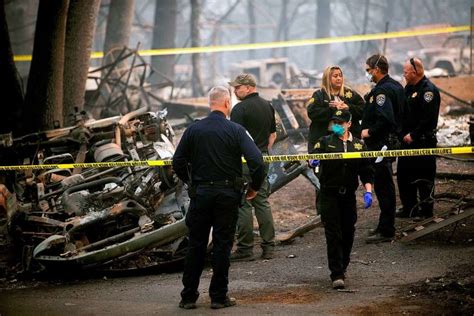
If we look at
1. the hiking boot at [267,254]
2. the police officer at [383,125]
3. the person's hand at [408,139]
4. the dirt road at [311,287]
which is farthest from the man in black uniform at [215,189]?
the person's hand at [408,139]

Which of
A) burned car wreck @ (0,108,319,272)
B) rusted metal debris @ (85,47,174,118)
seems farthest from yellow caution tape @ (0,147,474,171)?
rusted metal debris @ (85,47,174,118)

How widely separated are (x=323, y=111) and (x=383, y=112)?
64 cm

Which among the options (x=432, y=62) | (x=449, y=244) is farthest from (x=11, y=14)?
(x=449, y=244)

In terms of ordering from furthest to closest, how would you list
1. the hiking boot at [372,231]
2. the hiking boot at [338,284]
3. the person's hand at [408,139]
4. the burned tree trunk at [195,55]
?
the burned tree trunk at [195,55] < the person's hand at [408,139] < the hiking boot at [372,231] < the hiking boot at [338,284]

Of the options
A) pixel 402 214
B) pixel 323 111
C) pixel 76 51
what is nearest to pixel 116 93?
pixel 76 51

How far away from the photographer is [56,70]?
14.4m

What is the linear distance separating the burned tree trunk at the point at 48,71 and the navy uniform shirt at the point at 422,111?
6.39 meters

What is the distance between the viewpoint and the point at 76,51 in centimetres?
1536

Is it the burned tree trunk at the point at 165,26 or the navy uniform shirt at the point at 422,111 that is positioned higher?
the burned tree trunk at the point at 165,26

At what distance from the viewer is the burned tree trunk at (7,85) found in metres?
14.5

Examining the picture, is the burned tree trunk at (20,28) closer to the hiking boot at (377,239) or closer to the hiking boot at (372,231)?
the hiking boot at (372,231)

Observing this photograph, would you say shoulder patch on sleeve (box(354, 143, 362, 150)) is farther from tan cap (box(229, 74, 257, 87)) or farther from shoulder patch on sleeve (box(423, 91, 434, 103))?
shoulder patch on sleeve (box(423, 91, 434, 103))

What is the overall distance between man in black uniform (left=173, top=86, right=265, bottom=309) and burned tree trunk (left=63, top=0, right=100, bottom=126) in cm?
823

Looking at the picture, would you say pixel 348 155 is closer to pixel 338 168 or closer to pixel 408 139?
pixel 338 168
